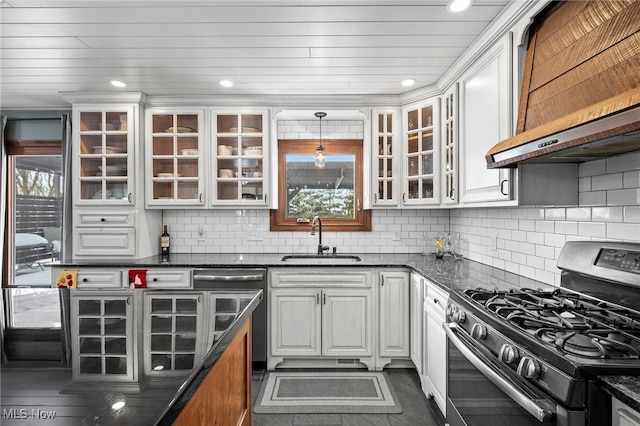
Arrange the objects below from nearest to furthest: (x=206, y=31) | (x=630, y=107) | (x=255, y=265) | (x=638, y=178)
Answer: (x=630, y=107), (x=638, y=178), (x=206, y=31), (x=255, y=265)

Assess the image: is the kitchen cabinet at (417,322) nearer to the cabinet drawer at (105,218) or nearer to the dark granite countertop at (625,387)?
the dark granite countertop at (625,387)

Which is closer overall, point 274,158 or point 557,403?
point 557,403

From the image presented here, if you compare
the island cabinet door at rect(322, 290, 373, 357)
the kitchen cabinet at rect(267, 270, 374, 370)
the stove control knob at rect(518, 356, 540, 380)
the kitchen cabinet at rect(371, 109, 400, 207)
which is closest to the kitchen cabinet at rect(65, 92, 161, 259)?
the kitchen cabinet at rect(267, 270, 374, 370)

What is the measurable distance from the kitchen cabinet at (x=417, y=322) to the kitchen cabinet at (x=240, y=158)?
151cm

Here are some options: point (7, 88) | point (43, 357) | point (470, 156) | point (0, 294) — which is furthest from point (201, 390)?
point (7, 88)

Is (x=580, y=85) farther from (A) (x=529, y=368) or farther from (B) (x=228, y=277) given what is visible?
(B) (x=228, y=277)

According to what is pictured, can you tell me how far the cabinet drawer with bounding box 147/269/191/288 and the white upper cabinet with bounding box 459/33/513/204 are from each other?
229cm

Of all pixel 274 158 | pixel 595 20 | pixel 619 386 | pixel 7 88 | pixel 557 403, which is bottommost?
pixel 557 403

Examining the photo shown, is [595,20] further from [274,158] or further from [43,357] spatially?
[274,158]

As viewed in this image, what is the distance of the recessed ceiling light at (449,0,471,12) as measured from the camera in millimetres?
1833

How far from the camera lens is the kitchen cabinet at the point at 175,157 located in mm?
3291

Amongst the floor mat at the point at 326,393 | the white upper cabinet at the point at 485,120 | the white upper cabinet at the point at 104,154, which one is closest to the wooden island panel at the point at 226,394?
the floor mat at the point at 326,393

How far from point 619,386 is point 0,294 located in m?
2.51

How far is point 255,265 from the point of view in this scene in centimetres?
294
